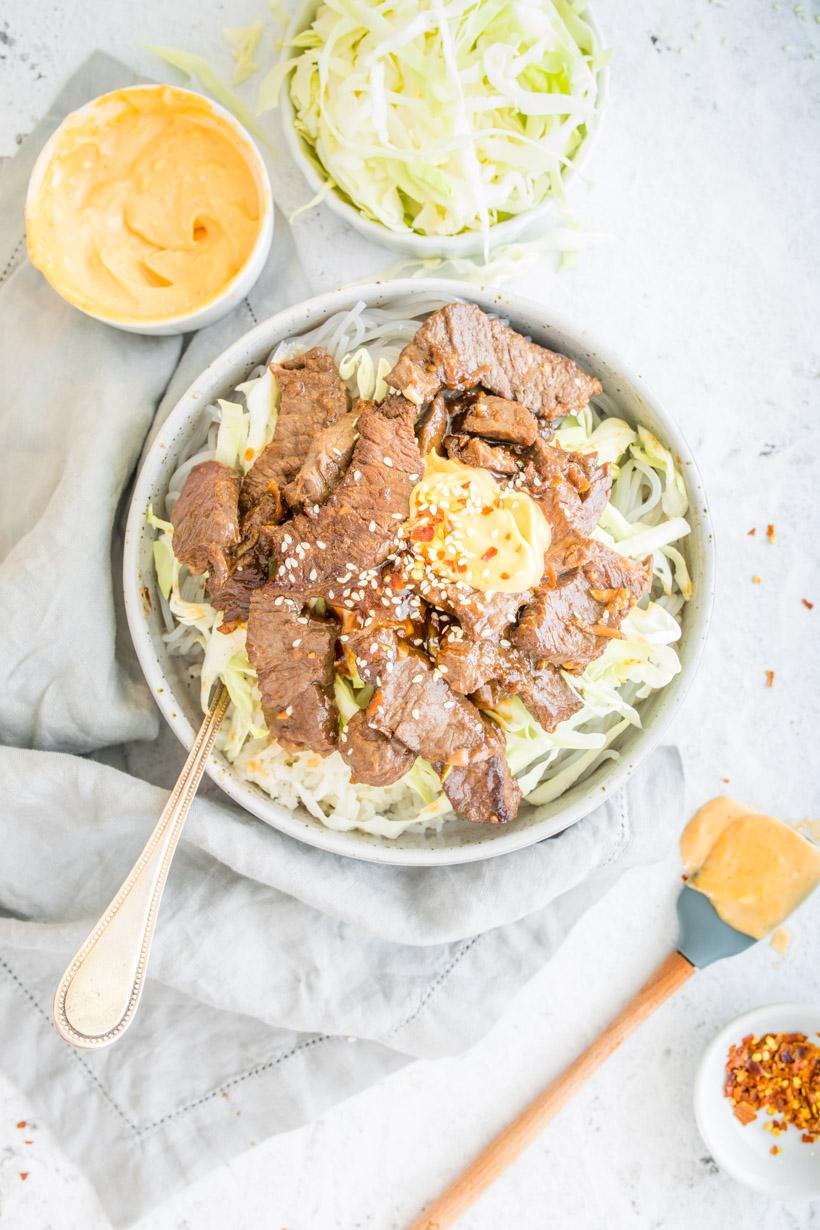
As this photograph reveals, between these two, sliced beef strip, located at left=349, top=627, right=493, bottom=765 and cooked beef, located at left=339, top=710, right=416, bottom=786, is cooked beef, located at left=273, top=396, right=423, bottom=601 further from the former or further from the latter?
cooked beef, located at left=339, top=710, right=416, bottom=786

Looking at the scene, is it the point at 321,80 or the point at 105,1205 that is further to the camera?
the point at 105,1205

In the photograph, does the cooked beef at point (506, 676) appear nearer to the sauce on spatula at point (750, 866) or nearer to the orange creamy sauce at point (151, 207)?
the sauce on spatula at point (750, 866)

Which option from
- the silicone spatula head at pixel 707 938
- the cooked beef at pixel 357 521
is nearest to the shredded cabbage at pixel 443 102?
the cooked beef at pixel 357 521

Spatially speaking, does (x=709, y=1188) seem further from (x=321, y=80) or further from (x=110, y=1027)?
(x=321, y=80)

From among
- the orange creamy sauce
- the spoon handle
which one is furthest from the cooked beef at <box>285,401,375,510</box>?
the spoon handle

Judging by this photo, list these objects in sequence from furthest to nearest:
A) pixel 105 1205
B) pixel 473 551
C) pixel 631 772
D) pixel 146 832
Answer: pixel 105 1205 < pixel 146 832 < pixel 631 772 < pixel 473 551

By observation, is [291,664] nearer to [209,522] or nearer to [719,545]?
[209,522]

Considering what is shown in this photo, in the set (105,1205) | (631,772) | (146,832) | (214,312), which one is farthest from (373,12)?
(105,1205)

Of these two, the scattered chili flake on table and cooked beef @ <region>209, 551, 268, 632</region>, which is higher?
cooked beef @ <region>209, 551, 268, 632</region>
